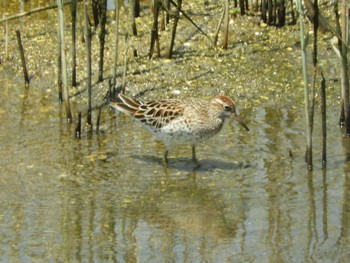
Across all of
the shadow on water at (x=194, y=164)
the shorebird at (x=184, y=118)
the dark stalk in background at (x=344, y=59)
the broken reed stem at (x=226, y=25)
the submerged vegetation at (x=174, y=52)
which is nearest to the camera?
the dark stalk in background at (x=344, y=59)

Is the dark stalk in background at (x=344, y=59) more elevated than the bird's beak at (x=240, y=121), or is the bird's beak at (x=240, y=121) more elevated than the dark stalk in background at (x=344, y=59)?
the dark stalk in background at (x=344, y=59)

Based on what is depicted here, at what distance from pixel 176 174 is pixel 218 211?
1239 millimetres

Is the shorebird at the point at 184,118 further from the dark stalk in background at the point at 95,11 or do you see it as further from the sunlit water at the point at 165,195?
the dark stalk in background at the point at 95,11

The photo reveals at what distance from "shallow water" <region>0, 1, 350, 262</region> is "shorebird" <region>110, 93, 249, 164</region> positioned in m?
0.31

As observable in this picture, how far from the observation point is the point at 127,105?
11281mm

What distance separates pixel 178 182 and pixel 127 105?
4.59ft

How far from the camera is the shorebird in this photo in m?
10.8

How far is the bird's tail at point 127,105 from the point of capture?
11220 millimetres

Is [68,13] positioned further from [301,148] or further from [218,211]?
[218,211]

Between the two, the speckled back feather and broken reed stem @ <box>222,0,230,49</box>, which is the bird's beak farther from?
broken reed stem @ <box>222,0,230,49</box>

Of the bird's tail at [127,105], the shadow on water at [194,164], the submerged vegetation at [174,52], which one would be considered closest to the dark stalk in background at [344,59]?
the submerged vegetation at [174,52]

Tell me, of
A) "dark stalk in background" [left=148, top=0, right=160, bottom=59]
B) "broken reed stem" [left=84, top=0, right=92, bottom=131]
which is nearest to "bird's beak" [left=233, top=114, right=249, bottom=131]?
"broken reed stem" [left=84, top=0, right=92, bottom=131]

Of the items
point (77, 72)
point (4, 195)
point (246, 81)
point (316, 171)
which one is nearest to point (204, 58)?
point (246, 81)

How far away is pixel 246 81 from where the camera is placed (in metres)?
13.1
